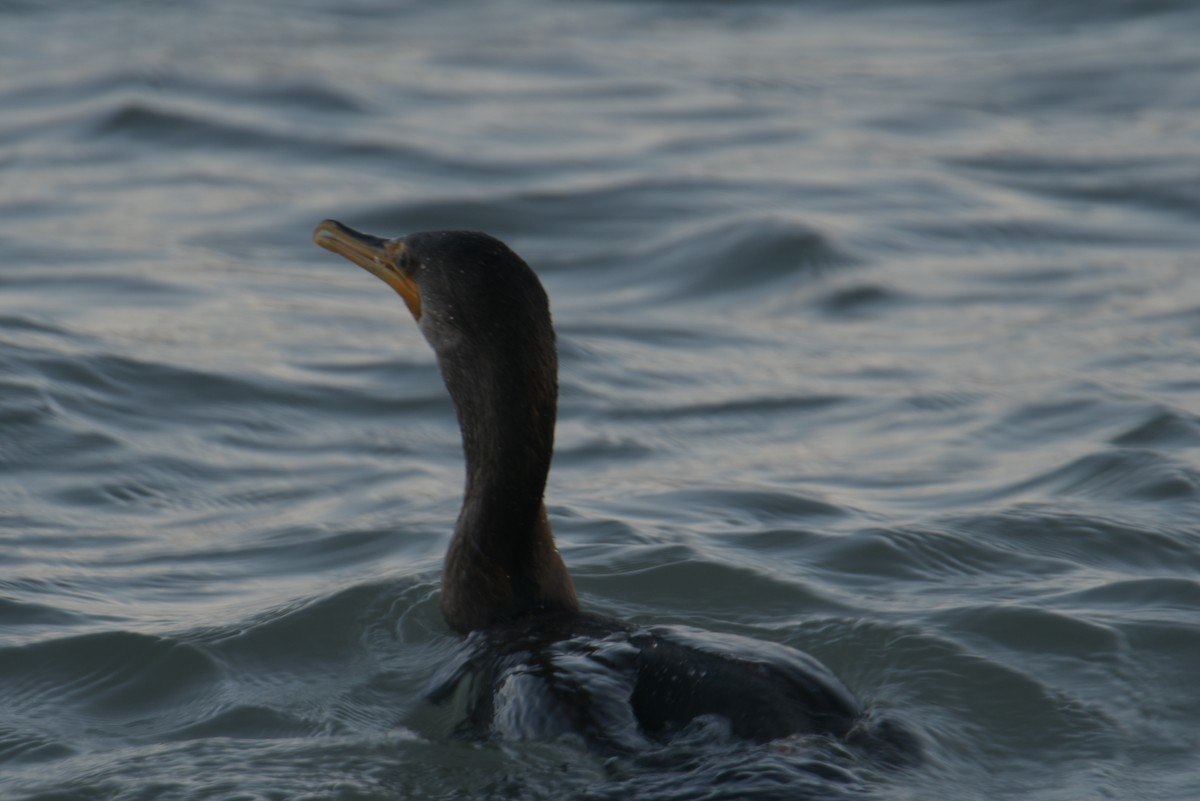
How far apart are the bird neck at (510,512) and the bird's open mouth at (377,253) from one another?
0.41 metres

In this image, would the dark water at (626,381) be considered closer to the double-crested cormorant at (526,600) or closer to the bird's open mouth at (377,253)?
the double-crested cormorant at (526,600)

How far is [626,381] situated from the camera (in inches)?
356

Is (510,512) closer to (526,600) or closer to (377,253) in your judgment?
(526,600)

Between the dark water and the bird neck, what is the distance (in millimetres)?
419

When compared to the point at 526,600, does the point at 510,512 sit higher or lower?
higher

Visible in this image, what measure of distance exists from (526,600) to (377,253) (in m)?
1.23

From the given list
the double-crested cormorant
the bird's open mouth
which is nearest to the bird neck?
the double-crested cormorant

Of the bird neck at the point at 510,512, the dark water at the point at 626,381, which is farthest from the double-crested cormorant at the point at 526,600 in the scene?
the dark water at the point at 626,381

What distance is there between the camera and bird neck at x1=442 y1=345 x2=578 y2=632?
5461 mm

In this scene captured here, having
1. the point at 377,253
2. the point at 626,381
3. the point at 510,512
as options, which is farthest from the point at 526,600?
the point at 626,381

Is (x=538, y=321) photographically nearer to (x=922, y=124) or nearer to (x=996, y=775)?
(x=996, y=775)

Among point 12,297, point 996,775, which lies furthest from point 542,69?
point 996,775

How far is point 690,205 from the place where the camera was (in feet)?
39.0

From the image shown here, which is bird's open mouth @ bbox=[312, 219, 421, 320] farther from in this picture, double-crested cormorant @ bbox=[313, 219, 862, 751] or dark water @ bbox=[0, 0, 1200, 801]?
dark water @ bbox=[0, 0, 1200, 801]
